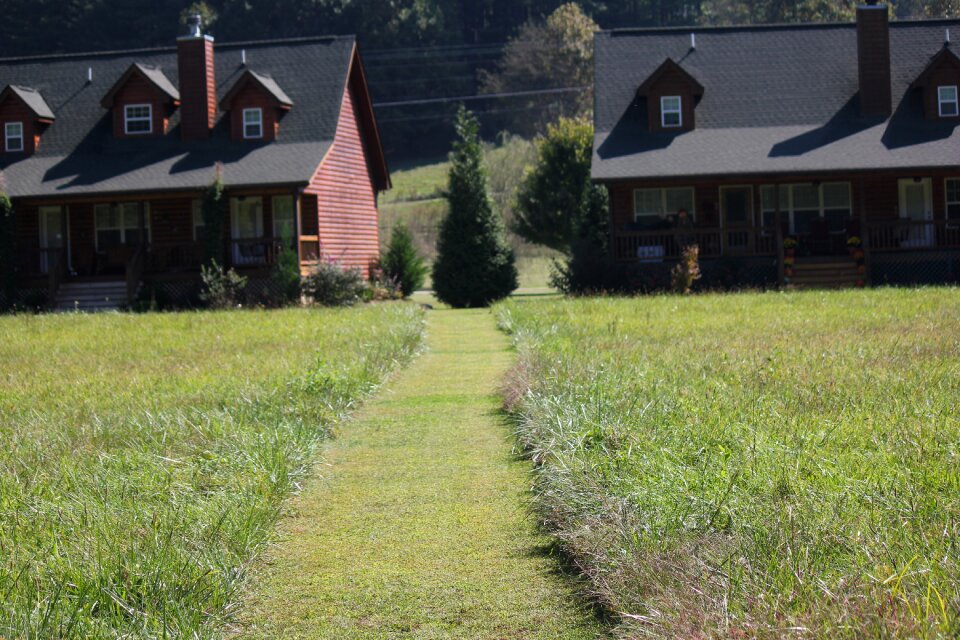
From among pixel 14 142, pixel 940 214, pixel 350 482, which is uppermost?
pixel 14 142

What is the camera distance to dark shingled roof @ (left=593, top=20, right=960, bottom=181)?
98.0ft

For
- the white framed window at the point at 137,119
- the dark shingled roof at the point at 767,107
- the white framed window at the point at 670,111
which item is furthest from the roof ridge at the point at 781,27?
the white framed window at the point at 137,119

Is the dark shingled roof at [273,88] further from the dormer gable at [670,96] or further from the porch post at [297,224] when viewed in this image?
the dormer gable at [670,96]

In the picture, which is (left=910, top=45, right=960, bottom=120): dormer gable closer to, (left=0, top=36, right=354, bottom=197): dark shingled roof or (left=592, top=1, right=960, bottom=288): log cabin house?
(left=592, top=1, right=960, bottom=288): log cabin house

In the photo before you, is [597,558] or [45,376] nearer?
[597,558]

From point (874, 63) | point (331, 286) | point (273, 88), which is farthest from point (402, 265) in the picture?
→ point (874, 63)

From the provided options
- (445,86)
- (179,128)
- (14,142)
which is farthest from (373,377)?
(445,86)

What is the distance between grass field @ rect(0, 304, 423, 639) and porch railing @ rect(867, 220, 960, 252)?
19.2 m

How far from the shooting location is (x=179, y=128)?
109 ft

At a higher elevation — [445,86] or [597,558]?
[445,86]

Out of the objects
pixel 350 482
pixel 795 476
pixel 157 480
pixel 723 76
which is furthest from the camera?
pixel 723 76

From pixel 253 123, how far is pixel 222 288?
680 cm

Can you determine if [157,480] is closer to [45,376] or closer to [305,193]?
[45,376]

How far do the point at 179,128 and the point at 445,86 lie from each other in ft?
147
